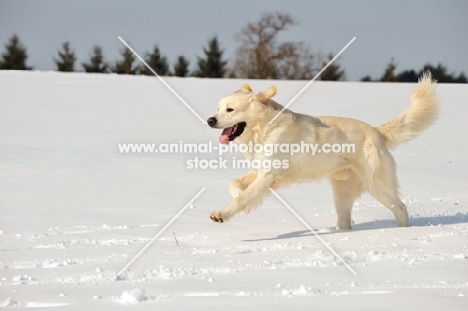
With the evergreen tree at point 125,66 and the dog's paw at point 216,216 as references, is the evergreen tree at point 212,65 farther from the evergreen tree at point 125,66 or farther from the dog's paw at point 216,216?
the dog's paw at point 216,216

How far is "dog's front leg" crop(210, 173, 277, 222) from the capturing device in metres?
6.40

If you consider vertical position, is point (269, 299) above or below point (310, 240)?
above

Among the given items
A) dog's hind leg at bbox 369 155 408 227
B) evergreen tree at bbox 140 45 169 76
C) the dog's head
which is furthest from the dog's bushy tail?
evergreen tree at bbox 140 45 169 76

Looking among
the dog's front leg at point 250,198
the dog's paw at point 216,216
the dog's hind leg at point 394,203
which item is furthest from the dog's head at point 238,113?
the dog's hind leg at point 394,203

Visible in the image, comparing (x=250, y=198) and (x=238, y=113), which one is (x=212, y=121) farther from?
(x=250, y=198)

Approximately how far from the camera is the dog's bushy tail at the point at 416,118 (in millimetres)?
7477

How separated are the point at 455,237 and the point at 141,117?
42.8ft

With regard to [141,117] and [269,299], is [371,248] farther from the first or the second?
[141,117]

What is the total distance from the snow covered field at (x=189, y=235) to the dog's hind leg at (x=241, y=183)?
0.41 m

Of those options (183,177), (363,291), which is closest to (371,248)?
(363,291)

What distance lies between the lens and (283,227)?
23.7 feet

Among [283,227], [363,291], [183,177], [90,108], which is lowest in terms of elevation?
[90,108]

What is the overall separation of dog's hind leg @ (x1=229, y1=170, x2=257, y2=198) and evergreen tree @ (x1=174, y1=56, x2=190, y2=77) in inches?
846

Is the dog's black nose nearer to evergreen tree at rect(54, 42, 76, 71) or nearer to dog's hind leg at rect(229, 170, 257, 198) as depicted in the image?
dog's hind leg at rect(229, 170, 257, 198)
